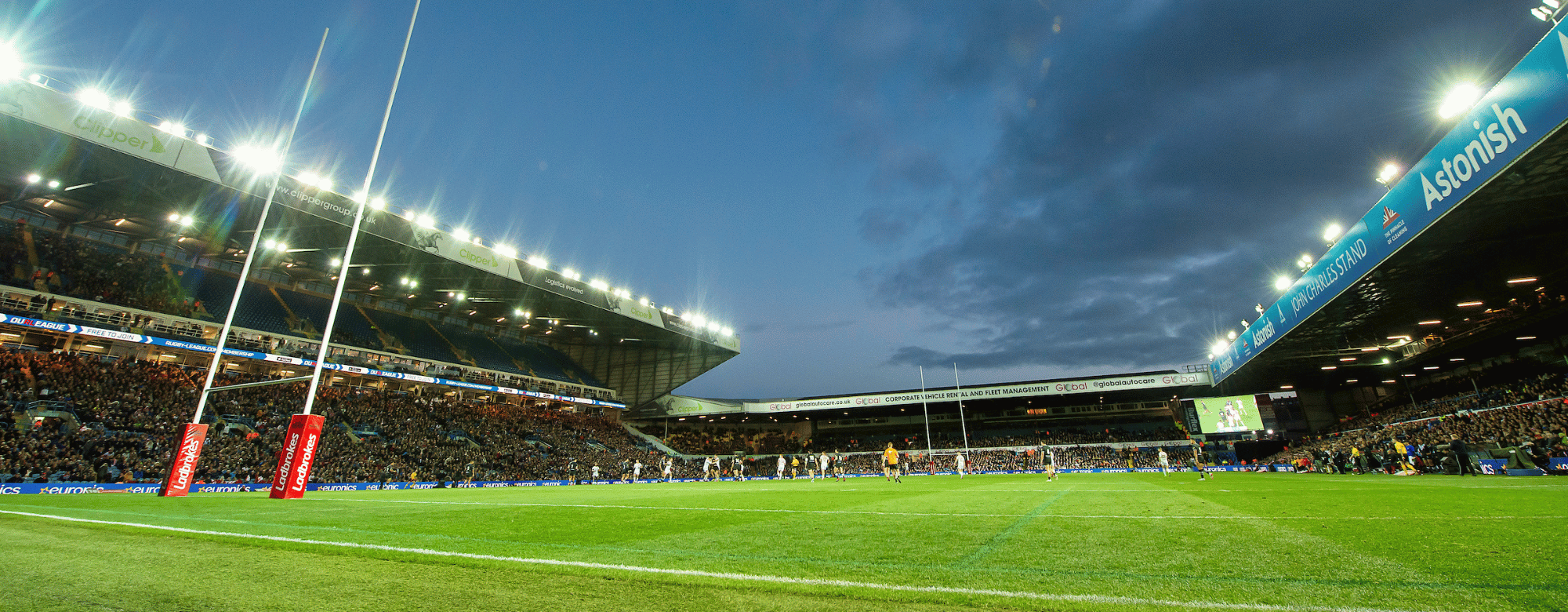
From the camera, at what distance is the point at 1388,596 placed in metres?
2.88

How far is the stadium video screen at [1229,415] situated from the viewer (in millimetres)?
34219

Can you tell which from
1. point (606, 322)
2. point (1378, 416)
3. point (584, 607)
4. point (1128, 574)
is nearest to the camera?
point (584, 607)

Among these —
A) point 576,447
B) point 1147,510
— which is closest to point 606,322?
point 576,447

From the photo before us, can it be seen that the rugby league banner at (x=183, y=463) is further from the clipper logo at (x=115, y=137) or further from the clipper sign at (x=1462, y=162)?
the clipper sign at (x=1462, y=162)

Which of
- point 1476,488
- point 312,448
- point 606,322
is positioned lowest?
point 1476,488

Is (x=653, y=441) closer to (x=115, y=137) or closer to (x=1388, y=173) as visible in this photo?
(x=115, y=137)

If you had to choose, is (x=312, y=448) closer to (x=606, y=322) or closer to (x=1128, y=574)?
(x=1128, y=574)

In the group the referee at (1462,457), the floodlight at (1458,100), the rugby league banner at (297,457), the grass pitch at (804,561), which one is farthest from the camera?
the referee at (1462,457)

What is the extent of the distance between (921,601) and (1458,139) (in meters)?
15.5

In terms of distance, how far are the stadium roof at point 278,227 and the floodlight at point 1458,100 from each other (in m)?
34.0

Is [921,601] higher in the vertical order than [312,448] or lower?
lower

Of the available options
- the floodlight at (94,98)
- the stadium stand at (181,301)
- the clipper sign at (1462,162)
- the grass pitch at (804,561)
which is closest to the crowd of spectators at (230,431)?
the stadium stand at (181,301)

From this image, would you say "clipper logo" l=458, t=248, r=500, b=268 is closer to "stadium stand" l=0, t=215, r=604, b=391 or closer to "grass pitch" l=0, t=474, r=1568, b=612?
"stadium stand" l=0, t=215, r=604, b=391

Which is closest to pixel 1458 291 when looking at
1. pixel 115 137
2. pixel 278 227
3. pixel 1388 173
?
pixel 1388 173
